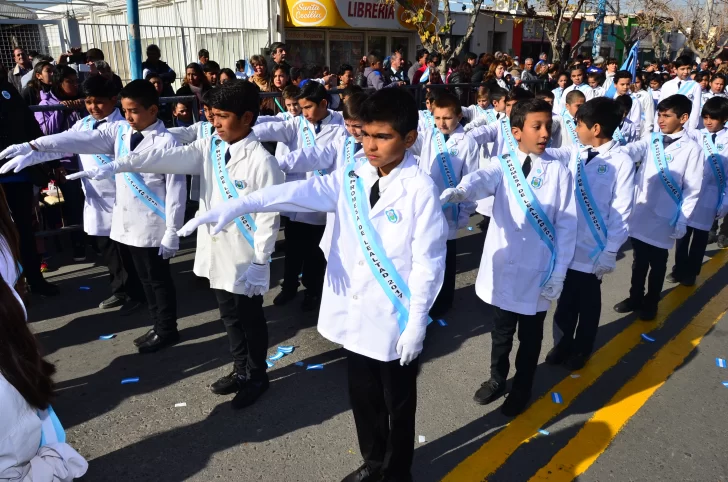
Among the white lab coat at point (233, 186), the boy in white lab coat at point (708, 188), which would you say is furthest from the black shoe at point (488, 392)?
the boy in white lab coat at point (708, 188)

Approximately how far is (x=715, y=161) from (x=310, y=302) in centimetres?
401

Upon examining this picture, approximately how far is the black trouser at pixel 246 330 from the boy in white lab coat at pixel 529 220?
1.42 meters

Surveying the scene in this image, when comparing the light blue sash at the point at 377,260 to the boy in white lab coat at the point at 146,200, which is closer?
the light blue sash at the point at 377,260

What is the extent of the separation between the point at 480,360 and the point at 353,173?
212 cm

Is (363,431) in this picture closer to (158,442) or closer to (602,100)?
(158,442)

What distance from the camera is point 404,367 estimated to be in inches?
108

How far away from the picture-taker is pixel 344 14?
19.4 meters

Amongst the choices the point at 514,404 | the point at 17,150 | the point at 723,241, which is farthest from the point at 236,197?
the point at 723,241

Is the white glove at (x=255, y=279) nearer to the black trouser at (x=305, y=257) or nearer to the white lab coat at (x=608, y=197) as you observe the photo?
the black trouser at (x=305, y=257)

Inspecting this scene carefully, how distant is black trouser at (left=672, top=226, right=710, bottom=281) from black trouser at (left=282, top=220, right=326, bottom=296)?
352 centimetres

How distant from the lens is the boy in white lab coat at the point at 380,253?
2535mm

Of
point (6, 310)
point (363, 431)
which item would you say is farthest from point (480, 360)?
point (6, 310)

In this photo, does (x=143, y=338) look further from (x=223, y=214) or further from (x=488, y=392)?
(x=488, y=392)

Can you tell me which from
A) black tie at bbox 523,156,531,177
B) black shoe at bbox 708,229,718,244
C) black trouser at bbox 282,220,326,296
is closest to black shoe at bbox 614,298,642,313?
black tie at bbox 523,156,531,177
